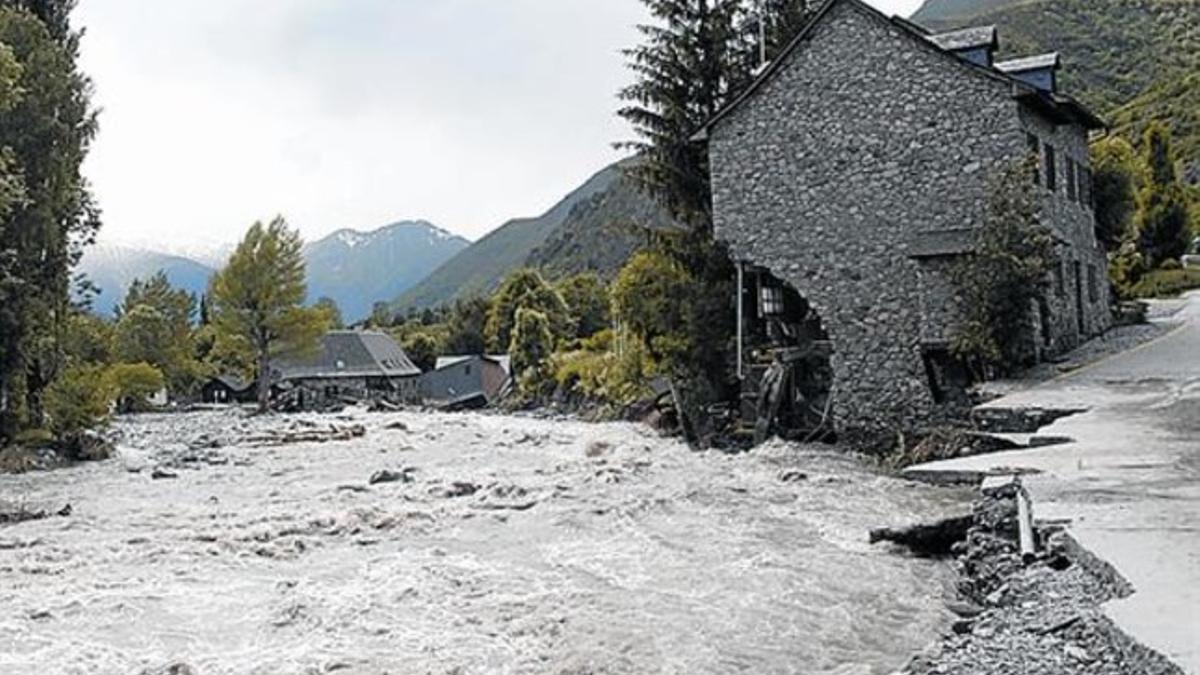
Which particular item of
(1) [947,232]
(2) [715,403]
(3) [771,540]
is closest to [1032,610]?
(3) [771,540]

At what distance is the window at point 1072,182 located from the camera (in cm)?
2764

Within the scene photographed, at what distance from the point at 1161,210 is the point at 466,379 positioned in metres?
57.1

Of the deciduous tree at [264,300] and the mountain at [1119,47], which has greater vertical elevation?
the mountain at [1119,47]

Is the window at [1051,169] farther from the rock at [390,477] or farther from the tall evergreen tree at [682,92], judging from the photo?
the rock at [390,477]

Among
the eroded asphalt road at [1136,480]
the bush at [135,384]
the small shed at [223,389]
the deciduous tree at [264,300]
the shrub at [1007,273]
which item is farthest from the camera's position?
the small shed at [223,389]

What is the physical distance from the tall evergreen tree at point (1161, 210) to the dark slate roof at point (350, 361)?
59406mm

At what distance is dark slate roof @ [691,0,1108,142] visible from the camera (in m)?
23.3

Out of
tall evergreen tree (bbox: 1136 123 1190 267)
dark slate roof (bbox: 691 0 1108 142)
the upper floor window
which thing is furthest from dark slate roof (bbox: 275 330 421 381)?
the upper floor window

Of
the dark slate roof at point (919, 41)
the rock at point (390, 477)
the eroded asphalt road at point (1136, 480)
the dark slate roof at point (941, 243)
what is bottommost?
the rock at point (390, 477)

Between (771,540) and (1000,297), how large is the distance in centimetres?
980

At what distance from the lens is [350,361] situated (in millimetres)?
90688

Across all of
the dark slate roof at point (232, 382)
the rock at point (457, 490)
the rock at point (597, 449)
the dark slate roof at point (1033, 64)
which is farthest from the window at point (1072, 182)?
the dark slate roof at point (232, 382)

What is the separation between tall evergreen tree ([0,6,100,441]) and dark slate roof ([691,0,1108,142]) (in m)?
17.4

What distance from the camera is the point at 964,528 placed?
13.1m
